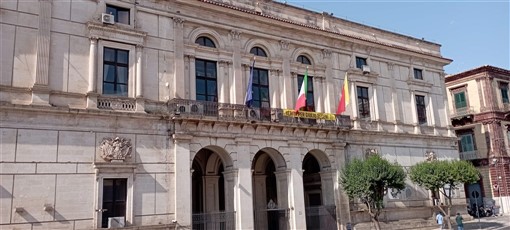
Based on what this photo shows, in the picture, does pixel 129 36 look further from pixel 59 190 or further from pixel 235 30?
pixel 59 190

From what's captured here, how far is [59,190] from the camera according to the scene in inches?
Result: 678

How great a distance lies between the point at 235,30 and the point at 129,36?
5998mm

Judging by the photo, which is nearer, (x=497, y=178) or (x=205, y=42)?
(x=205, y=42)

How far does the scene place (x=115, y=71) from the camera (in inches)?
781

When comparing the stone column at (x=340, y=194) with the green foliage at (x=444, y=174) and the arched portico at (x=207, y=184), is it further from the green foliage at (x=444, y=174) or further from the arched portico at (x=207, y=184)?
the arched portico at (x=207, y=184)

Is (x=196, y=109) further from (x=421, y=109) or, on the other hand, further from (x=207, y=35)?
(x=421, y=109)

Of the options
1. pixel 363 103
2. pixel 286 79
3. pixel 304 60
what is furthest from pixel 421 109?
pixel 286 79

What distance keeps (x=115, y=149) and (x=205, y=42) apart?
7693mm

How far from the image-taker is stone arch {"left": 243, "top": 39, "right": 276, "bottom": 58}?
24.1 meters

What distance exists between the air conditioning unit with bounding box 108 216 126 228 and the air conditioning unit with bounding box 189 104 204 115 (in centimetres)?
572

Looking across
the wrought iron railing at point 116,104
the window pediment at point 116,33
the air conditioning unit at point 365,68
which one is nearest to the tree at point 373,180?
the air conditioning unit at point 365,68

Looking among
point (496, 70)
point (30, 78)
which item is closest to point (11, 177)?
point (30, 78)

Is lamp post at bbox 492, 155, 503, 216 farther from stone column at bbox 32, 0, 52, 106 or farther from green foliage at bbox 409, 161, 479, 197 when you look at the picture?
stone column at bbox 32, 0, 52, 106

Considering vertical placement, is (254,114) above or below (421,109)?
below
